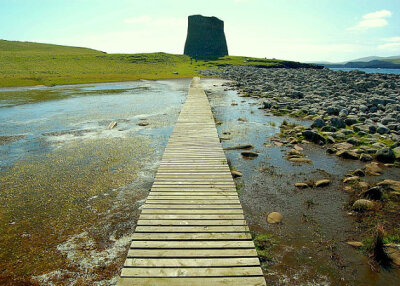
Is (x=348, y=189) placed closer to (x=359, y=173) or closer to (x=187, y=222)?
(x=359, y=173)

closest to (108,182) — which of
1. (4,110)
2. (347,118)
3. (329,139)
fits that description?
(329,139)

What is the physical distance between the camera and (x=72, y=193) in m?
8.87

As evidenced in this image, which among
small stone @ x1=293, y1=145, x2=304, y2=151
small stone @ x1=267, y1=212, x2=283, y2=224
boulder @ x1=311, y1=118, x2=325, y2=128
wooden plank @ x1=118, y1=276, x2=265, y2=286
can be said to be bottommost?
small stone @ x1=267, y1=212, x2=283, y2=224

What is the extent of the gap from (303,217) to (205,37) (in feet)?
430

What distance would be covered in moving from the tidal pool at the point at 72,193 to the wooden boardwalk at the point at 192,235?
0.98 meters

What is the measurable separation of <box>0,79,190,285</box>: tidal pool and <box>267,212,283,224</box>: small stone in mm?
3872

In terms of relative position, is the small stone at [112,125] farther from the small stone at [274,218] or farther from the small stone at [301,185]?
the small stone at [274,218]

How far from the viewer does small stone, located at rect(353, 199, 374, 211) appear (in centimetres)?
749

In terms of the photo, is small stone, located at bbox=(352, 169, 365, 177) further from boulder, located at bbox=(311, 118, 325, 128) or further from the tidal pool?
the tidal pool

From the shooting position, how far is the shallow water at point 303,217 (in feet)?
17.4

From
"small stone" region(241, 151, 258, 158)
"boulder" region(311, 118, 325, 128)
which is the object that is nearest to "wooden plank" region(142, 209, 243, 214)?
"small stone" region(241, 151, 258, 158)

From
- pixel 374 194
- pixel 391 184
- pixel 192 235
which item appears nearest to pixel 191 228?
pixel 192 235

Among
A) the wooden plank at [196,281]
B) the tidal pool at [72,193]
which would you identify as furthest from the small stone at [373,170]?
the tidal pool at [72,193]

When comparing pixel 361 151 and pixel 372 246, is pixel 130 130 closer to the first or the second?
pixel 361 151
